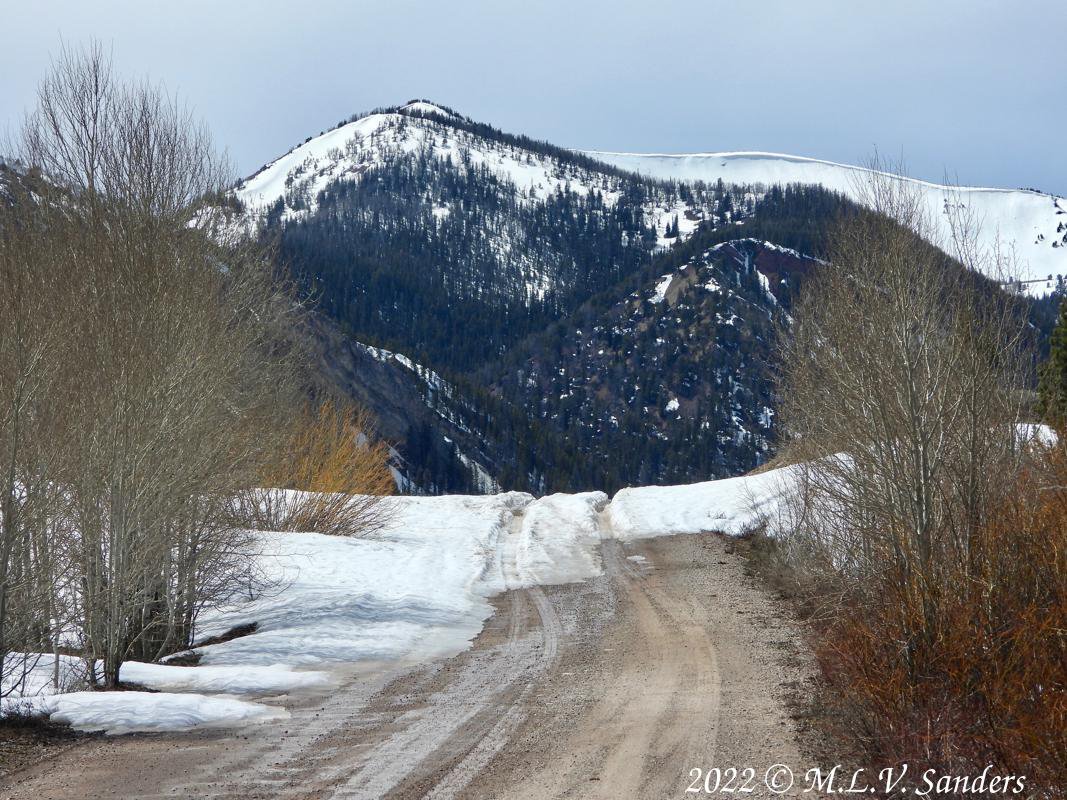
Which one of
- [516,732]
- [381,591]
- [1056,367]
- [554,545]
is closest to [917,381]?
[516,732]

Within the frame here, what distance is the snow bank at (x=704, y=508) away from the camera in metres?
24.1

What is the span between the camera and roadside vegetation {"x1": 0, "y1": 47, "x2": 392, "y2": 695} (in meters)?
9.21

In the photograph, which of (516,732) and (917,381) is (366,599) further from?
(917,381)

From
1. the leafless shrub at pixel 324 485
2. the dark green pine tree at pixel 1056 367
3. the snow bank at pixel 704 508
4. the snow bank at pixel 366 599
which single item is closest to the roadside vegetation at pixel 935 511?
the snow bank at pixel 366 599

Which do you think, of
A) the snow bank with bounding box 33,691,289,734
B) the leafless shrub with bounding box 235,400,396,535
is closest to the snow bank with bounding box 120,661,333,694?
the snow bank with bounding box 33,691,289,734

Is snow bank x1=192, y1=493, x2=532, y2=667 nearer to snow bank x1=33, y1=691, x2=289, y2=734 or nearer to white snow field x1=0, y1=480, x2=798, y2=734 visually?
white snow field x1=0, y1=480, x2=798, y2=734

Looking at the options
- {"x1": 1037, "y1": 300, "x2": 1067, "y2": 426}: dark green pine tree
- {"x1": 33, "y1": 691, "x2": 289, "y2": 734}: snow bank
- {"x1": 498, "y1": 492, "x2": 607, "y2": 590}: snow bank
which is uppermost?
{"x1": 1037, "y1": 300, "x2": 1067, "y2": 426}: dark green pine tree

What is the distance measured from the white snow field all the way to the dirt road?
744mm

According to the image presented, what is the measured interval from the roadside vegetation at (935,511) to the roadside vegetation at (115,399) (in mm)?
7860

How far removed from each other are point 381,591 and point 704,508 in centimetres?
1272

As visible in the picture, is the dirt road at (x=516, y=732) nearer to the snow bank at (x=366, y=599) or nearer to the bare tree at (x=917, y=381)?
the snow bank at (x=366, y=599)

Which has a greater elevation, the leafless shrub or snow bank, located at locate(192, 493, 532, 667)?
the leafless shrub

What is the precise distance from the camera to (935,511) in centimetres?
898

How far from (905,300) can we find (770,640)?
5149mm
